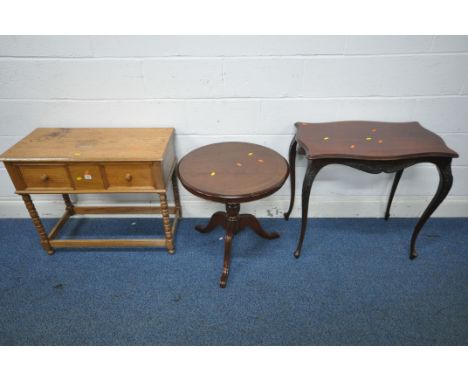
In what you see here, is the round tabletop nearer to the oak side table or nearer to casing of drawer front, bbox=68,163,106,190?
the oak side table

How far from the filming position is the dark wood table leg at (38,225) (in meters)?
1.71

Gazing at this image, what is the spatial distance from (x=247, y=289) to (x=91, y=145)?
1206 millimetres

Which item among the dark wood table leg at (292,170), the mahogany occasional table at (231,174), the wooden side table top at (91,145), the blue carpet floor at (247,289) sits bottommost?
the blue carpet floor at (247,289)

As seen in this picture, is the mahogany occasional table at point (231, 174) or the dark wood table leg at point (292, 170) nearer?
the mahogany occasional table at point (231, 174)

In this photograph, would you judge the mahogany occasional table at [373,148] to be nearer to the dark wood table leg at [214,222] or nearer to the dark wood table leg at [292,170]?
the dark wood table leg at [292,170]

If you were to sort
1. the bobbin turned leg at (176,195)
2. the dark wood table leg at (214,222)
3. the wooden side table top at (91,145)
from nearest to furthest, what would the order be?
the wooden side table top at (91,145)
the dark wood table leg at (214,222)
the bobbin turned leg at (176,195)

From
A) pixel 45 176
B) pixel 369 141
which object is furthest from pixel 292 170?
pixel 45 176

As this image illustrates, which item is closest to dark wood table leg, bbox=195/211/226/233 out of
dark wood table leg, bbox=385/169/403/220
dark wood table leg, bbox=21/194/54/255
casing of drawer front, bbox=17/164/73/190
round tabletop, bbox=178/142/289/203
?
round tabletop, bbox=178/142/289/203

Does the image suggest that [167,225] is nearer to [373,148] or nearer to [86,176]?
[86,176]

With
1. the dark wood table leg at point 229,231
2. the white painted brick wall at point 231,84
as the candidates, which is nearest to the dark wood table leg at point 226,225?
the dark wood table leg at point 229,231

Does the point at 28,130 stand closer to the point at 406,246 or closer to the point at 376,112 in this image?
the point at 376,112

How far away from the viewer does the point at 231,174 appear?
149cm

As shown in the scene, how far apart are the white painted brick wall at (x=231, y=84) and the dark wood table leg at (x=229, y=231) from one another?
21.9 inches
